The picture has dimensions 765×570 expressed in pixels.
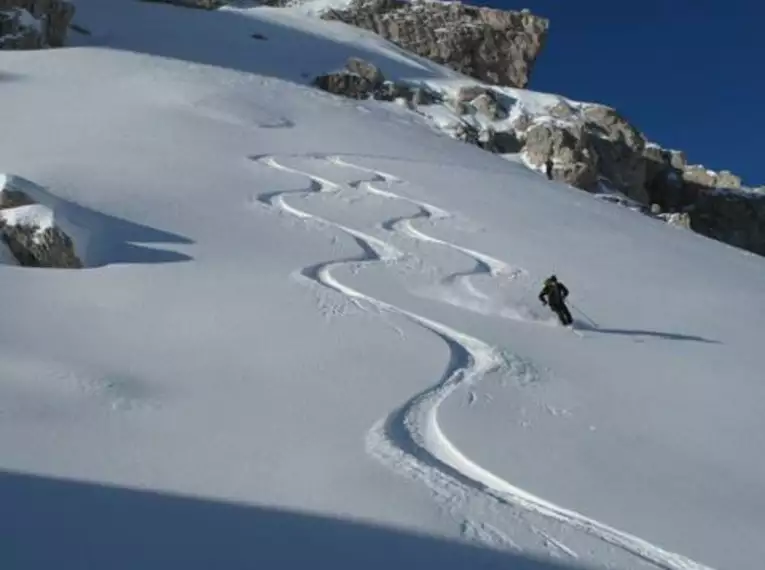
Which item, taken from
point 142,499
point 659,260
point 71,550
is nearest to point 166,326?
point 142,499

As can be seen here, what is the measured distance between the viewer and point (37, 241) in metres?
10.8

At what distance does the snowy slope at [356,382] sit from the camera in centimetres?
548

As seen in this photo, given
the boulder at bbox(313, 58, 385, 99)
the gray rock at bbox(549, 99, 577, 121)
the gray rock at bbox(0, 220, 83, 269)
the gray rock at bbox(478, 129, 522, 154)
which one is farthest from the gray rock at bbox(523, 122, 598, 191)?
the gray rock at bbox(0, 220, 83, 269)

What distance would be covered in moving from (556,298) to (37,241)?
6.42 metres

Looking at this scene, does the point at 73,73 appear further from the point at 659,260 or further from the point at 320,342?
the point at 320,342

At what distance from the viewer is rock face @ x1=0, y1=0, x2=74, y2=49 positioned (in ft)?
125

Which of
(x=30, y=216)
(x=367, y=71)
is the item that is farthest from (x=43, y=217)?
(x=367, y=71)

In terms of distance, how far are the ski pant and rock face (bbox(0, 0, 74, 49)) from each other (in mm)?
32699

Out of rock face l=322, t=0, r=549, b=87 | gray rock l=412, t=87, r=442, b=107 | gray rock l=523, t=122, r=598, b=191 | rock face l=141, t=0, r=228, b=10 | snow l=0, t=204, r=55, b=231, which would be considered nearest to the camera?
snow l=0, t=204, r=55, b=231

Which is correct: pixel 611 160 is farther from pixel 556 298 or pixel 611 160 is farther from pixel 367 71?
pixel 556 298

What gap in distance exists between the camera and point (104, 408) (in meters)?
6.79

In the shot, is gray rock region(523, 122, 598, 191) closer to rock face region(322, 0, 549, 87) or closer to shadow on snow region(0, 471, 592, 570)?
rock face region(322, 0, 549, 87)

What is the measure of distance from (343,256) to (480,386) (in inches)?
211

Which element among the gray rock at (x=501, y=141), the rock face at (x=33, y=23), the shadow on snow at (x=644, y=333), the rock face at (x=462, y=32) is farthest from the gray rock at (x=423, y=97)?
the shadow on snow at (x=644, y=333)
